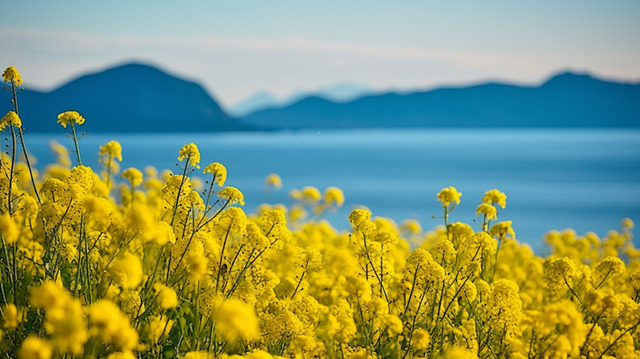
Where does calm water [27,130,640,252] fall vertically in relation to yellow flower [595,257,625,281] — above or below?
below

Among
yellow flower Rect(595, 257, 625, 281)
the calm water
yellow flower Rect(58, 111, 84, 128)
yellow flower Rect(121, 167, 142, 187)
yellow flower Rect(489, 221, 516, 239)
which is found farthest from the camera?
the calm water

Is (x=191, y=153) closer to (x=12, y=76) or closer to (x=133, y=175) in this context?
(x=12, y=76)

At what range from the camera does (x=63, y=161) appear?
9.05m

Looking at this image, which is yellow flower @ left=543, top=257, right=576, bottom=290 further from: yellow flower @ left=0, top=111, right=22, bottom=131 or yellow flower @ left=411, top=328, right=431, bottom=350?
yellow flower @ left=0, top=111, right=22, bottom=131

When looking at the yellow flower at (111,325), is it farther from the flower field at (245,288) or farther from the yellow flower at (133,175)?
the yellow flower at (133,175)

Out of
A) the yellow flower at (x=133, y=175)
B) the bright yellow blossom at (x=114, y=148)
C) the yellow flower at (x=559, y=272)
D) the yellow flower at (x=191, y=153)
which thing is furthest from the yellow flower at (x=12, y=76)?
the yellow flower at (x=559, y=272)

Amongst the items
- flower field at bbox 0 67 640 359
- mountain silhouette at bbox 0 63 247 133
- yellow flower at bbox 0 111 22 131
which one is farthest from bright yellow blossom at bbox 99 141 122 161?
mountain silhouette at bbox 0 63 247 133

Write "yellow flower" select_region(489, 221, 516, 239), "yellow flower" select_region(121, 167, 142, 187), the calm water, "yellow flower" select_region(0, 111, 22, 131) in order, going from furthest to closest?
the calm water < "yellow flower" select_region(121, 167, 142, 187) < "yellow flower" select_region(489, 221, 516, 239) < "yellow flower" select_region(0, 111, 22, 131)

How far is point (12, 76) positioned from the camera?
3768 millimetres

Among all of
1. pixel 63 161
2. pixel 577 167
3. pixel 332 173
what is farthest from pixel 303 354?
pixel 577 167

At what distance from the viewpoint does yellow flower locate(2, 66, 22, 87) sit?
148 inches

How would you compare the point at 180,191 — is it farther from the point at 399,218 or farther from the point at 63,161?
the point at 399,218

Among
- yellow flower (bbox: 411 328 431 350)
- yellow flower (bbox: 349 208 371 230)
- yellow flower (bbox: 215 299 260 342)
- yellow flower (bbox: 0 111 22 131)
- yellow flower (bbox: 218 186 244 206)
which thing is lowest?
yellow flower (bbox: 411 328 431 350)

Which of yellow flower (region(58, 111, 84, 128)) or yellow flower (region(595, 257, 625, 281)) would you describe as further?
yellow flower (region(595, 257, 625, 281))
